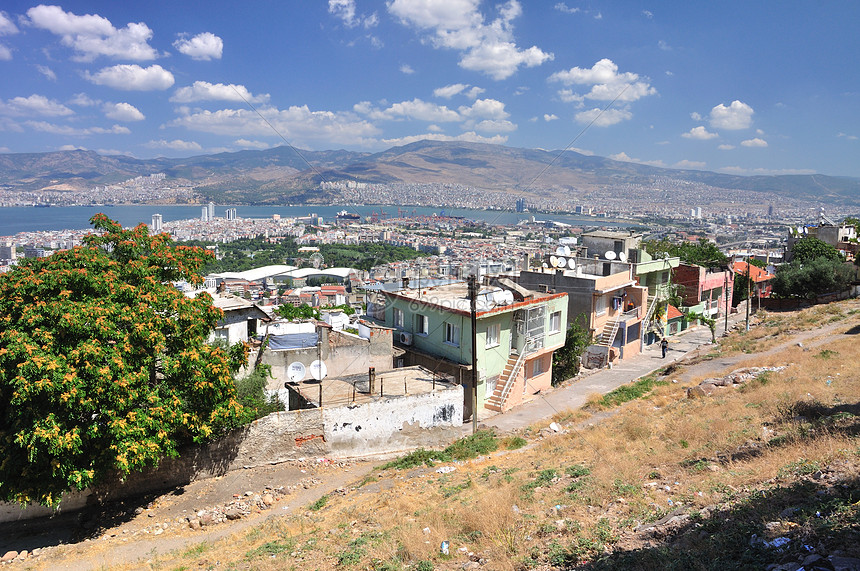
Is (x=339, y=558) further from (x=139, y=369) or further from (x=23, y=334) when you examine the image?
(x=23, y=334)

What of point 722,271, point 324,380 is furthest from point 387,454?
point 722,271

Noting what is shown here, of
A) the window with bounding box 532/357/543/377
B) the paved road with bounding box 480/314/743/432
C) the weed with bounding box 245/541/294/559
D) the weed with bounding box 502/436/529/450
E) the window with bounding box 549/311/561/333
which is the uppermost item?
the window with bounding box 549/311/561/333

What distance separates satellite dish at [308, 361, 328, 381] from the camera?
18.0 metres

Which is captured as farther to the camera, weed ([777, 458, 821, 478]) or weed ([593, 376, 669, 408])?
weed ([593, 376, 669, 408])

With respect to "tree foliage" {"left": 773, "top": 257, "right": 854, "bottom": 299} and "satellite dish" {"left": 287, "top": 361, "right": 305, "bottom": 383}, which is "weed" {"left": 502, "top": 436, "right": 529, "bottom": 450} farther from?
"tree foliage" {"left": 773, "top": 257, "right": 854, "bottom": 299}

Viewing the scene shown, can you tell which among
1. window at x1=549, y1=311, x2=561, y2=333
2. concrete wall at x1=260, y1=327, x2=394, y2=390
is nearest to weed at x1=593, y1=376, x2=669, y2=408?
window at x1=549, y1=311, x2=561, y2=333

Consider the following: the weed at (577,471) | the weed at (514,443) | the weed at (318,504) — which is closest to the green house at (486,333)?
the weed at (514,443)

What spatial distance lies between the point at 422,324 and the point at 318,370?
15.0 feet

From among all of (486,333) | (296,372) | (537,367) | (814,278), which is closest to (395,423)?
(296,372)

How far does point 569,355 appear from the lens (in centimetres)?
2503

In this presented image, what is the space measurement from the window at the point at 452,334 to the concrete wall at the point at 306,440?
2.44 meters

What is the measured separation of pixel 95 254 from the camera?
42.8 feet

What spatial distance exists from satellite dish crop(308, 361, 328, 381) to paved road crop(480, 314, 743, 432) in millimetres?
5804

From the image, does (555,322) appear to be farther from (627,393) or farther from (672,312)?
(672,312)
